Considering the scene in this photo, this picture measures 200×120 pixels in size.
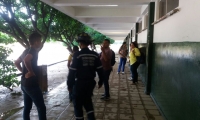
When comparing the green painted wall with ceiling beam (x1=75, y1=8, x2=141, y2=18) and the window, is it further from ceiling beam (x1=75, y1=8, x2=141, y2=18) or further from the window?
ceiling beam (x1=75, y1=8, x2=141, y2=18)

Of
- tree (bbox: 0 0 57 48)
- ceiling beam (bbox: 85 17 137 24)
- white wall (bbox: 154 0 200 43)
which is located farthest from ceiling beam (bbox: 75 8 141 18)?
white wall (bbox: 154 0 200 43)

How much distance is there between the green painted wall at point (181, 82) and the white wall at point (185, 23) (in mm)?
130

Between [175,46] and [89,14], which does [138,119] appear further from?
[89,14]

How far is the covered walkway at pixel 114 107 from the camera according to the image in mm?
4184

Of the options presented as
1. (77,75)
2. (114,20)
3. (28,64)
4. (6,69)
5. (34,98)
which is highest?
(114,20)

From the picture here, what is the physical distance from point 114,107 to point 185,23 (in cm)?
265

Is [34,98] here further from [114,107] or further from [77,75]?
[114,107]

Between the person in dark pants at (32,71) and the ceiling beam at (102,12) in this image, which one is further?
the ceiling beam at (102,12)

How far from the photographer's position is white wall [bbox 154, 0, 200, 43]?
8.35 feet

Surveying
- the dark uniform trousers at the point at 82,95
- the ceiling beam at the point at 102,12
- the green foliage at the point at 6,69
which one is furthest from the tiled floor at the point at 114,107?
the ceiling beam at the point at 102,12

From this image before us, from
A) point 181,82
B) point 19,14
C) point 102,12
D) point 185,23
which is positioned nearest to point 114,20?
point 102,12

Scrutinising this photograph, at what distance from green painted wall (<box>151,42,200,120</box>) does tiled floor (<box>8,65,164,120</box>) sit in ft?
2.07

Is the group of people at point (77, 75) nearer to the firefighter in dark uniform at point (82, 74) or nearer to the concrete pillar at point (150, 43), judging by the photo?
the firefighter in dark uniform at point (82, 74)

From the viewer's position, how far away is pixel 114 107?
475 centimetres
